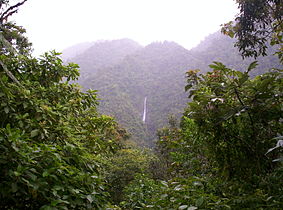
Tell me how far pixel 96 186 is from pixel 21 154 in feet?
1.67

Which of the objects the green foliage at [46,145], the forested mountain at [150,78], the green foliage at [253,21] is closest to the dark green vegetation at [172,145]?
the green foliage at [46,145]

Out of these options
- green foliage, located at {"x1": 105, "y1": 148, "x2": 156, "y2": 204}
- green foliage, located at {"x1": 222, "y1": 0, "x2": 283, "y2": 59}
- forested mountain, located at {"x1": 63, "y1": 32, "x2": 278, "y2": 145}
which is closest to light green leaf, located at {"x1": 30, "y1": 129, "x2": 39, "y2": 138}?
green foliage, located at {"x1": 222, "y1": 0, "x2": 283, "y2": 59}

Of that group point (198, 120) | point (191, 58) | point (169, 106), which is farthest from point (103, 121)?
point (191, 58)

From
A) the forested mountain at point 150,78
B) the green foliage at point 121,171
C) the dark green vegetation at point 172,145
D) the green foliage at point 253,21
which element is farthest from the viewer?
the forested mountain at point 150,78

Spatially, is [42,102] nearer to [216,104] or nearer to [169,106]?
[216,104]

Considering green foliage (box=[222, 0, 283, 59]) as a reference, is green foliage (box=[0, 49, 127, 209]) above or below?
below

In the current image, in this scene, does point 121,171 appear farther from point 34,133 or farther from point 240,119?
point 240,119

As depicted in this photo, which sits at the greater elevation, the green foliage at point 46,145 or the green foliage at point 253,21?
the green foliage at point 253,21

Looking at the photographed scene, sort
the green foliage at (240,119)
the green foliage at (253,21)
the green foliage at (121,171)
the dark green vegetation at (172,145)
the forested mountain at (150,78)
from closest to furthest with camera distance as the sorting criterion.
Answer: the dark green vegetation at (172,145), the green foliage at (240,119), the green foliage at (253,21), the green foliage at (121,171), the forested mountain at (150,78)

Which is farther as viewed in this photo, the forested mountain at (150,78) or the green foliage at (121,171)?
the forested mountain at (150,78)

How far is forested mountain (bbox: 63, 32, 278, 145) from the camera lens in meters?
27.8

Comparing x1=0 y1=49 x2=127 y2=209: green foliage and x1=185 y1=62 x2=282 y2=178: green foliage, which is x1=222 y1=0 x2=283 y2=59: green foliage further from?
x1=185 y1=62 x2=282 y2=178: green foliage

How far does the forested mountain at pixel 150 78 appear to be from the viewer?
2781 cm

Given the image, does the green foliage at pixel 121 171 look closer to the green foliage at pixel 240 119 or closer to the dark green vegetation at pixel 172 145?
the dark green vegetation at pixel 172 145
